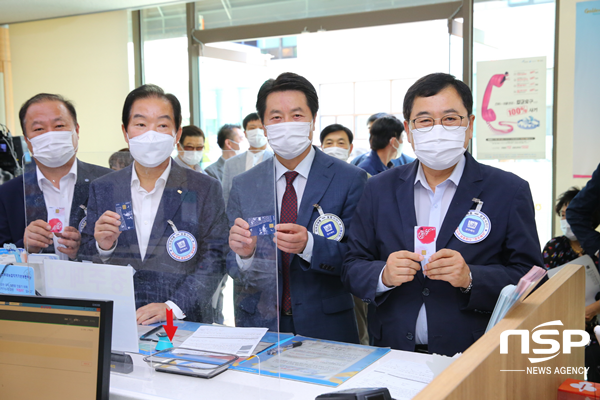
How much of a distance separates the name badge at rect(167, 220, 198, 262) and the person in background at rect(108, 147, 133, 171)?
331 mm

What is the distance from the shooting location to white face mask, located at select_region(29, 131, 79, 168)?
196cm

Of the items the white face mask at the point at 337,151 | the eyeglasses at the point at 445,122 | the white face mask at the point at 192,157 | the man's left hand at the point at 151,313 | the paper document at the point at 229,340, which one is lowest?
the paper document at the point at 229,340

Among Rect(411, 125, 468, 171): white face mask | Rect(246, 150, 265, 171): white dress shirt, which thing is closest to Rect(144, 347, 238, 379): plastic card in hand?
Rect(246, 150, 265, 171): white dress shirt

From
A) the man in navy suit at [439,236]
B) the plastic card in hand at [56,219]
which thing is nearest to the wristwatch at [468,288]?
the man in navy suit at [439,236]

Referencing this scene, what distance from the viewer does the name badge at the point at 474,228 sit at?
69.2 inches

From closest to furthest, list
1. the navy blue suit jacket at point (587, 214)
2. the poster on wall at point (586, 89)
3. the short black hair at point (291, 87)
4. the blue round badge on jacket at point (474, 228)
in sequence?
the blue round badge on jacket at point (474, 228) < the short black hair at point (291, 87) < the navy blue suit jacket at point (587, 214) < the poster on wall at point (586, 89)

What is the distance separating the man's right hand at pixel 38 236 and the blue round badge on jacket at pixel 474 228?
4.96 ft

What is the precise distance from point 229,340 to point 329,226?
2.09 ft

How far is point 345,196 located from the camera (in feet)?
6.84

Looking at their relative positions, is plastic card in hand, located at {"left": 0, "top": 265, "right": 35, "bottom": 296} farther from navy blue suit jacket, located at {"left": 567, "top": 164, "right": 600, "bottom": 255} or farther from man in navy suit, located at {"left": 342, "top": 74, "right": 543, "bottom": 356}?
navy blue suit jacket, located at {"left": 567, "top": 164, "right": 600, "bottom": 255}

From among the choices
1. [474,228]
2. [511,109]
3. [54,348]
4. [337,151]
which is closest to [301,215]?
[474,228]

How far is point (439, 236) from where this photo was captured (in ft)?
5.92

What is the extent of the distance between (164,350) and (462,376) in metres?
1.00

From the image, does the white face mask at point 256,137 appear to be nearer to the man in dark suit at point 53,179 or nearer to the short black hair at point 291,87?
the short black hair at point 291,87
